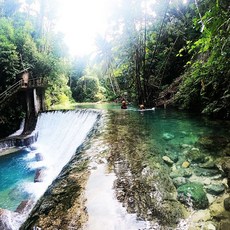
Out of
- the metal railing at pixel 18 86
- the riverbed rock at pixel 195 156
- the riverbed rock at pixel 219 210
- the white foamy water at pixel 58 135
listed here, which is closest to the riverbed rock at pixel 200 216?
the riverbed rock at pixel 219 210

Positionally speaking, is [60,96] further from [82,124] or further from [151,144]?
[151,144]

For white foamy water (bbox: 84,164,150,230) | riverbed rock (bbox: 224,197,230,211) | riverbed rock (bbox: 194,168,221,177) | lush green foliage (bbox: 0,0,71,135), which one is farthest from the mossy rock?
lush green foliage (bbox: 0,0,71,135)

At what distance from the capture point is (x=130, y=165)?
4.70m

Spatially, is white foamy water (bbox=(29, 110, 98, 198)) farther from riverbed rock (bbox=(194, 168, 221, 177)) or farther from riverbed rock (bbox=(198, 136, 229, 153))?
riverbed rock (bbox=(194, 168, 221, 177))

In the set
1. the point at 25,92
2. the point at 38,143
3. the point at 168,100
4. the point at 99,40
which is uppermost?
the point at 99,40

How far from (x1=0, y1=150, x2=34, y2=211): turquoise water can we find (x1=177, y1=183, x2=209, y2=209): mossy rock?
4806 millimetres

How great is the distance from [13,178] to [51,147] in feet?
11.4

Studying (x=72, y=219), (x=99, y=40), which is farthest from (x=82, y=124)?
(x=99, y=40)

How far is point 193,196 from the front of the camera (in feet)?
11.8

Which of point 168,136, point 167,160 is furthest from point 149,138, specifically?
point 167,160

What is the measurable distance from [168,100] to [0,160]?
36.5ft

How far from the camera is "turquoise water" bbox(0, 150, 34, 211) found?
7.00 metres

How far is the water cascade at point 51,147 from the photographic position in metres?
7.60

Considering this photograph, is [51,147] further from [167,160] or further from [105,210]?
[105,210]
